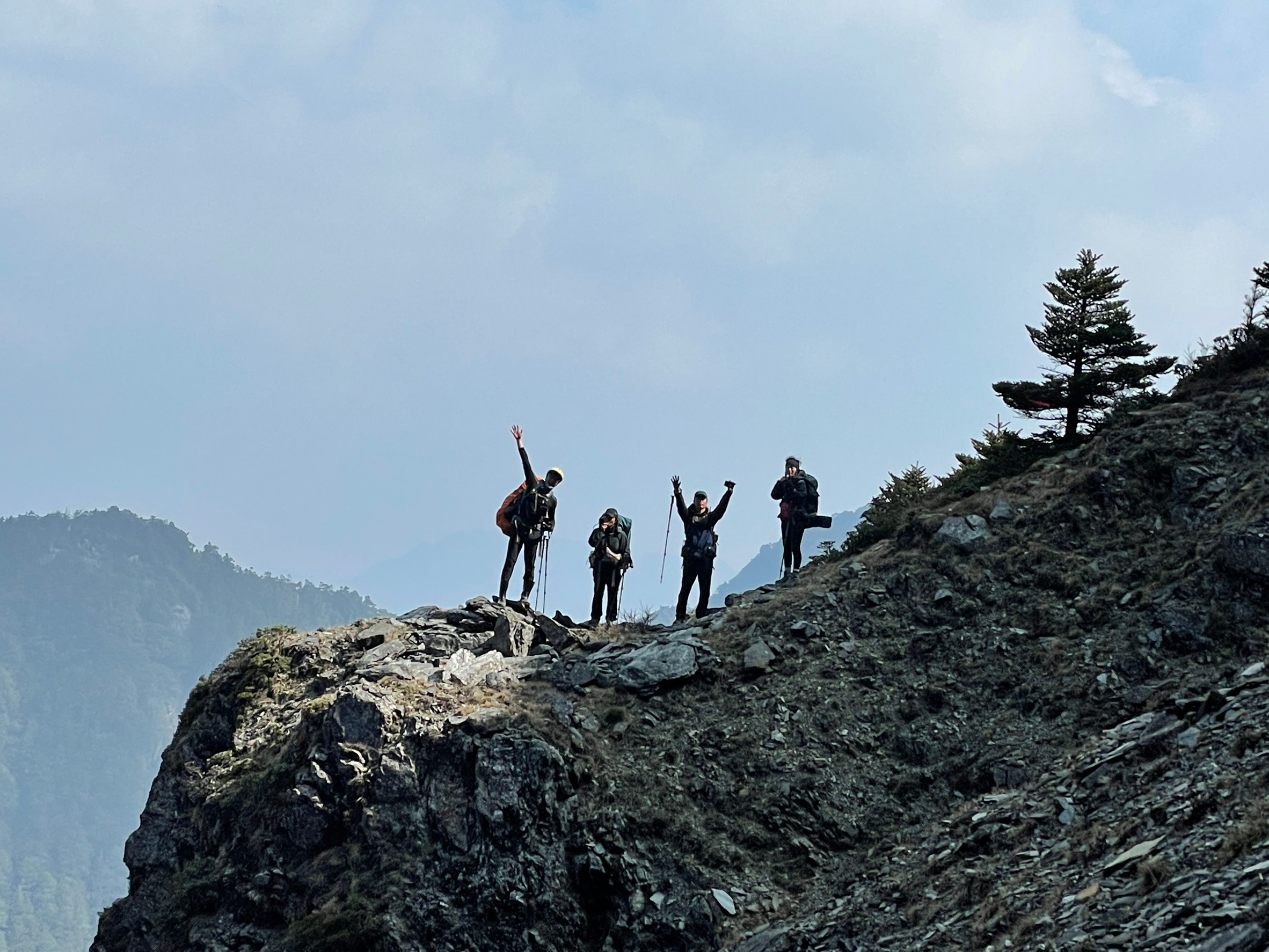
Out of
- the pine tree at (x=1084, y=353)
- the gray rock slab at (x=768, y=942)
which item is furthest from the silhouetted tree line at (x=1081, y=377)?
the gray rock slab at (x=768, y=942)

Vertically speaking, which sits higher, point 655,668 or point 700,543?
point 700,543

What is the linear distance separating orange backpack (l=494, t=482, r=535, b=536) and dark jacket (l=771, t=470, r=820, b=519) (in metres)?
6.28

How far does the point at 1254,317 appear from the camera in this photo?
87.2 ft

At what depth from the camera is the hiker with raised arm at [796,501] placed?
25.7 metres

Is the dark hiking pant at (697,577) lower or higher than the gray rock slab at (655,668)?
higher

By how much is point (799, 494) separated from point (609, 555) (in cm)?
483

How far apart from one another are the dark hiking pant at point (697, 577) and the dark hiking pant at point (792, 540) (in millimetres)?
2727

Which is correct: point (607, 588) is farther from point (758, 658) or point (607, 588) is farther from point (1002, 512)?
point (1002, 512)

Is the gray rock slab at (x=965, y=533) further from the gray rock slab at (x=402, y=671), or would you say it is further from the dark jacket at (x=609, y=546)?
the gray rock slab at (x=402, y=671)

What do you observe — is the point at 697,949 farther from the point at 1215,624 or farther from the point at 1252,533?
the point at 1252,533

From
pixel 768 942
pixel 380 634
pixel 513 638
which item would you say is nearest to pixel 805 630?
pixel 513 638

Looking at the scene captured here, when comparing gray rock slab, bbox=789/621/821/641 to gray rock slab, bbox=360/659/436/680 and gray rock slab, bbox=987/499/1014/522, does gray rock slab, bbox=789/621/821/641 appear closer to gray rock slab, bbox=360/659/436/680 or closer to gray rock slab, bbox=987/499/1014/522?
gray rock slab, bbox=987/499/1014/522

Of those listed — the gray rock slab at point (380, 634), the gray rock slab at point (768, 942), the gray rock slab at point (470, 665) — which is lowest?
the gray rock slab at point (768, 942)

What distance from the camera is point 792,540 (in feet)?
86.5
